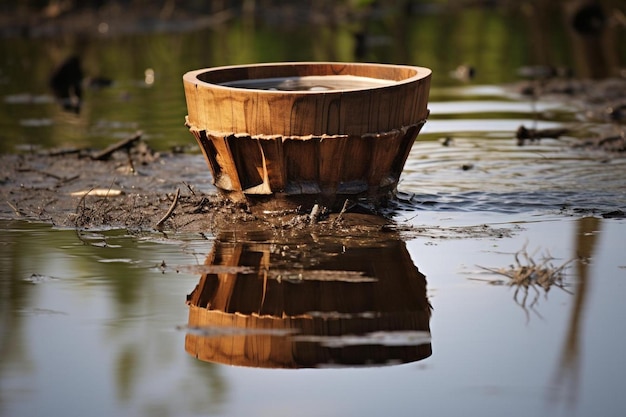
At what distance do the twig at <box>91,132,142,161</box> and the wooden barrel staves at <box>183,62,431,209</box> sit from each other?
6.77 ft

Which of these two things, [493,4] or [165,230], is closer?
[165,230]

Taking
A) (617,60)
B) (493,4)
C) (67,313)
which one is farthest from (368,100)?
(493,4)

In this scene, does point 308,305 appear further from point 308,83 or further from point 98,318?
point 308,83

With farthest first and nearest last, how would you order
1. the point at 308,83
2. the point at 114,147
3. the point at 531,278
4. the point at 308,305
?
the point at 114,147 → the point at 308,83 → the point at 531,278 → the point at 308,305

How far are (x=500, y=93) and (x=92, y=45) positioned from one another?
9.31 metres

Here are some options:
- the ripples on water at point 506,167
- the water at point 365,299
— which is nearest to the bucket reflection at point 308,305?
the water at point 365,299

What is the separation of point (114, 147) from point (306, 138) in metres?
3.06

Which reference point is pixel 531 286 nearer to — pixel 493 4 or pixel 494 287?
pixel 494 287

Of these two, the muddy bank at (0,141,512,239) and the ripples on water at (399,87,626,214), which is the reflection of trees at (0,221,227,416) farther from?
the ripples on water at (399,87,626,214)

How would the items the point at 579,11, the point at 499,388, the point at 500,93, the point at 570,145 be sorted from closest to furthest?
the point at 499,388
the point at 570,145
the point at 500,93
the point at 579,11

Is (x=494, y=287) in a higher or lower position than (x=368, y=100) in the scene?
lower

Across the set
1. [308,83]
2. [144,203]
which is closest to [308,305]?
[144,203]

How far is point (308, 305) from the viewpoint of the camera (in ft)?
18.3

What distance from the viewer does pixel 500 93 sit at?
43.7 feet
